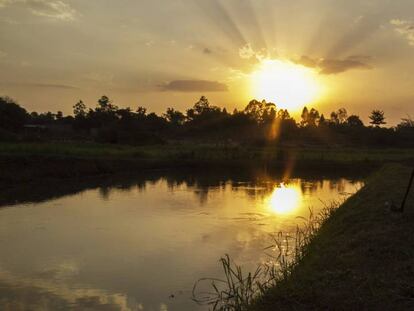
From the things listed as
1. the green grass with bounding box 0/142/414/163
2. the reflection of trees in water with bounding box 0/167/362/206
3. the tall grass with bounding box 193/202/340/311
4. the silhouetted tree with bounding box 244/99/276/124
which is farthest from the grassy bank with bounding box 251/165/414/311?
the silhouetted tree with bounding box 244/99/276/124

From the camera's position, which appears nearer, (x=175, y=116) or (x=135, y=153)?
(x=135, y=153)

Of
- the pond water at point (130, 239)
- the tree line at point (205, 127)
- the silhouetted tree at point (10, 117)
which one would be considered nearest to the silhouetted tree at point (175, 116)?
the tree line at point (205, 127)

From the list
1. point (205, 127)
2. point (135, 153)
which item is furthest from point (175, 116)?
point (135, 153)

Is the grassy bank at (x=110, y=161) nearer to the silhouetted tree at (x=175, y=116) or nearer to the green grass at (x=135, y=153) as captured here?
the green grass at (x=135, y=153)

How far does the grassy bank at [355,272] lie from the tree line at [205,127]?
47.3 meters

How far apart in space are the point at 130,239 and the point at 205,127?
77645mm

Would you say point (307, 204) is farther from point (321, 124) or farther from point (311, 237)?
point (321, 124)

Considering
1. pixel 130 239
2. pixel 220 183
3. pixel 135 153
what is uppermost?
pixel 135 153

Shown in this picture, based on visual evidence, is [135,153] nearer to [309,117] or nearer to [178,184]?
[178,184]

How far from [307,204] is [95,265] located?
1132cm

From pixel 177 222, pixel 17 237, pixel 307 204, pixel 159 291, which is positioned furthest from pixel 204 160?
pixel 159 291

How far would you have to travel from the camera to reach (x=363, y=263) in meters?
6.80

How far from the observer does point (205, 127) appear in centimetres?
8962

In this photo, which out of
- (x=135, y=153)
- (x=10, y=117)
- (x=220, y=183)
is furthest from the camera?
(x=10, y=117)
